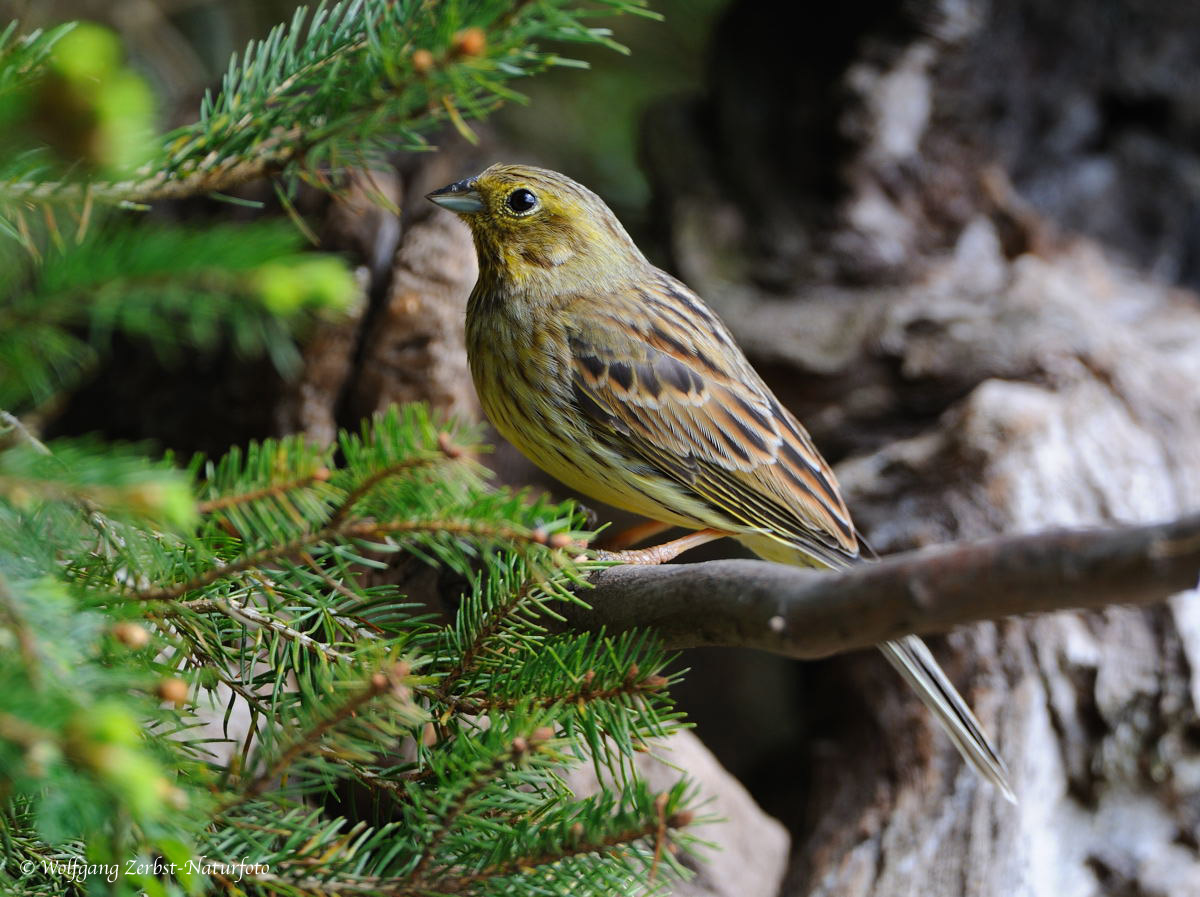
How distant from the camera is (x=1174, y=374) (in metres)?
4.20

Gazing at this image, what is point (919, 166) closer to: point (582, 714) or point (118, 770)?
point (582, 714)

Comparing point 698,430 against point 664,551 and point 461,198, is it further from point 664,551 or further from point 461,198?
point 461,198

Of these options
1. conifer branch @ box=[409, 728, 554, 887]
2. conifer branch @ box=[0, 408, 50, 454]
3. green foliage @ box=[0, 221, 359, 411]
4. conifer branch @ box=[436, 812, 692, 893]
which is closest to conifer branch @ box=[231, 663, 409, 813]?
conifer branch @ box=[409, 728, 554, 887]

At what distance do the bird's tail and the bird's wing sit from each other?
1.41 ft

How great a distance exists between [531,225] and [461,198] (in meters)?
0.25

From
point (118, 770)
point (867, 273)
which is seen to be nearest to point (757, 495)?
point (867, 273)

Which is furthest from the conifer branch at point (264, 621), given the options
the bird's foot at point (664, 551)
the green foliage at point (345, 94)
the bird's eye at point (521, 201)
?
the bird's eye at point (521, 201)

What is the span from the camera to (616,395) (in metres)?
3.40

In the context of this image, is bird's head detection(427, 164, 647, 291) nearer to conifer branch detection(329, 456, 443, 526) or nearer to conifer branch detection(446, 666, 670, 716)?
conifer branch detection(446, 666, 670, 716)

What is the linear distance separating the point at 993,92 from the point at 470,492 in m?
4.42

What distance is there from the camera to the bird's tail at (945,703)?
311cm

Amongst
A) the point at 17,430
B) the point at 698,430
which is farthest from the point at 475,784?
the point at 698,430

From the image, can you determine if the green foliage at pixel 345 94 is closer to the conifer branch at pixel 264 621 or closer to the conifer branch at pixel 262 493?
the conifer branch at pixel 262 493

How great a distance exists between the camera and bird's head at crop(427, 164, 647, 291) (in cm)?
351
